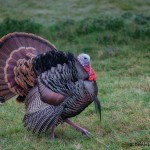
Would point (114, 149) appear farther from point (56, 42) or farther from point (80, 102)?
point (56, 42)

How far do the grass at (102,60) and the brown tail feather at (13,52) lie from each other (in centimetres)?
57

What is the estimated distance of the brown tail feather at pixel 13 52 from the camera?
5934 mm

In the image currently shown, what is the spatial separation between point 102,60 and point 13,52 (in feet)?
17.3

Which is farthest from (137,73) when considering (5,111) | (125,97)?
(5,111)

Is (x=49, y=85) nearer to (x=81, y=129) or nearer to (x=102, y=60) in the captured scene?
(x=81, y=129)

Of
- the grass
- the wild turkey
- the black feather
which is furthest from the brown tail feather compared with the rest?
the grass

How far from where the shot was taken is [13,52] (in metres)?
6.07

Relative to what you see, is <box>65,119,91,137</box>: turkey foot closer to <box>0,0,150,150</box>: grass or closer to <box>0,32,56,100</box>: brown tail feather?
<box>0,0,150,150</box>: grass

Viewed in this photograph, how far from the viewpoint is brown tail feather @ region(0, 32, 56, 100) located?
593cm

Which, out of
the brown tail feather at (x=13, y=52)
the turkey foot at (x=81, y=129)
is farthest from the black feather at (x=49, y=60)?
the turkey foot at (x=81, y=129)

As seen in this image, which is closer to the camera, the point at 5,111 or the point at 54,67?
the point at 54,67

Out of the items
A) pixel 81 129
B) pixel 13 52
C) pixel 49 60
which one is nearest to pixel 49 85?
pixel 49 60

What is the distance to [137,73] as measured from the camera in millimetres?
9906

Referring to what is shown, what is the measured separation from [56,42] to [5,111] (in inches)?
214
